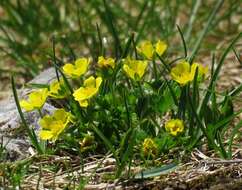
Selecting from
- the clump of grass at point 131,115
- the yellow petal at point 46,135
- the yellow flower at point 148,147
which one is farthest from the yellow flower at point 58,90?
the yellow flower at point 148,147

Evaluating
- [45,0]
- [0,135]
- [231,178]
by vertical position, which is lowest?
[231,178]

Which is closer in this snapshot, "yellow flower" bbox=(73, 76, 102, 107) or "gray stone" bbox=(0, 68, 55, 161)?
"yellow flower" bbox=(73, 76, 102, 107)

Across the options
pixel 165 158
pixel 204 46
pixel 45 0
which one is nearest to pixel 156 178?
pixel 165 158

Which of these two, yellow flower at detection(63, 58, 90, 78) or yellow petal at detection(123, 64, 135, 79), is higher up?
yellow flower at detection(63, 58, 90, 78)

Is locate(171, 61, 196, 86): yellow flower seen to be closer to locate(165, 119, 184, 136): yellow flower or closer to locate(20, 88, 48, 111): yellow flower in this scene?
locate(165, 119, 184, 136): yellow flower

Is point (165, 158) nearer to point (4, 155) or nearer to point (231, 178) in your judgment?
point (231, 178)

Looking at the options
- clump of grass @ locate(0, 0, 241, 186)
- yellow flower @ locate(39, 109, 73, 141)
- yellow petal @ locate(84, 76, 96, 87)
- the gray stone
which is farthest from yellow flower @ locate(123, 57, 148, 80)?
the gray stone

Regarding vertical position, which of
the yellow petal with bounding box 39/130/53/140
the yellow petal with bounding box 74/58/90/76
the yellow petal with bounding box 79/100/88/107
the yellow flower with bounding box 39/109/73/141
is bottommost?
→ the yellow petal with bounding box 39/130/53/140
